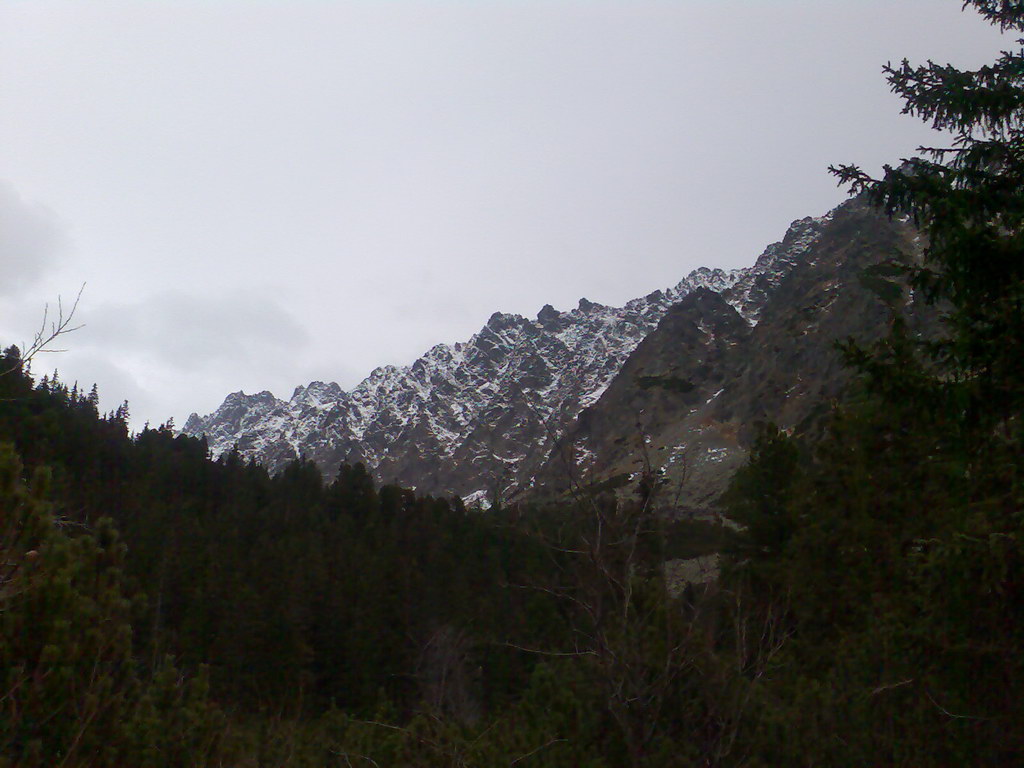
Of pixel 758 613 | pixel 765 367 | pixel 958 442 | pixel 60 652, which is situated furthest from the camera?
pixel 765 367

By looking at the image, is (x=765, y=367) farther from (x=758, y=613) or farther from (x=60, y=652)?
(x=60, y=652)

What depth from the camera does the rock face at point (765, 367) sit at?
122188 millimetres

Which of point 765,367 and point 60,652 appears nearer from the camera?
point 60,652

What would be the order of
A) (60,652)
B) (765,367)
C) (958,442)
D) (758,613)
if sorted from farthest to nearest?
1. (765,367)
2. (758,613)
3. (958,442)
4. (60,652)

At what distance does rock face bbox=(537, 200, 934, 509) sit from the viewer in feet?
401

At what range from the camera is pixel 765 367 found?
144250 mm

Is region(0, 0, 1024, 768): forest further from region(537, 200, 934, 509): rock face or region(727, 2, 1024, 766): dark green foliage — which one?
region(537, 200, 934, 509): rock face

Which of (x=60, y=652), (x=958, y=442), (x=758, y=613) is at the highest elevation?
(x=958, y=442)

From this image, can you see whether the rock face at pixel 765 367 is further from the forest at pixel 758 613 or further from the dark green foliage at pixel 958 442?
the dark green foliage at pixel 958 442

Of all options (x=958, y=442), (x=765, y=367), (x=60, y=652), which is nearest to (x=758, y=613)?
(x=958, y=442)

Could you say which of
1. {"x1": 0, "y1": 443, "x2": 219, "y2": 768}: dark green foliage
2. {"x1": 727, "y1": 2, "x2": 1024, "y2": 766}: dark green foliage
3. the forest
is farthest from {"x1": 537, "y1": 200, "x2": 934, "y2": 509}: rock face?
{"x1": 0, "y1": 443, "x2": 219, "y2": 768}: dark green foliage

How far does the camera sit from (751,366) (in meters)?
151

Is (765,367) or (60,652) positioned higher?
(765,367)

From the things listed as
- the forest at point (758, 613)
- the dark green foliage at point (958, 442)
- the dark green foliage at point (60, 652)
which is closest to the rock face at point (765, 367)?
the forest at point (758, 613)
